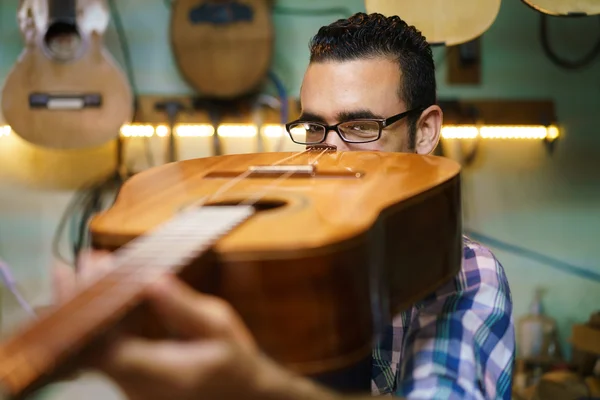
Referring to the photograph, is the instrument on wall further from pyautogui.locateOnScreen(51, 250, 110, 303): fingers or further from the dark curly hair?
the dark curly hair

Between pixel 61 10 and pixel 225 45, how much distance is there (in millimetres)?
573

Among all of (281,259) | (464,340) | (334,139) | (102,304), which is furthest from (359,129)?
(102,304)

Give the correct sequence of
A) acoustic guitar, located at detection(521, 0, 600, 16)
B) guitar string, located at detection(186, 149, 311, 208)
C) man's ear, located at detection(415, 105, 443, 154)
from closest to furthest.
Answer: guitar string, located at detection(186, 149, 311, 208) < man's ear, located at detection(415, 105, 443, 154) < acoustic guitar, located at detection(521, 0, 600, 16)

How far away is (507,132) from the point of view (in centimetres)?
242

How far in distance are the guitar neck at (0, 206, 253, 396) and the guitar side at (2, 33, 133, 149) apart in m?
1.78

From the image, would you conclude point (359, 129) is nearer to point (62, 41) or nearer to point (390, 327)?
point (390, 327)

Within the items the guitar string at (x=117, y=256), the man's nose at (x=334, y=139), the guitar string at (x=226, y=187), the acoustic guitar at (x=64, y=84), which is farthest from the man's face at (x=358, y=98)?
the acoustic guitar at (x=64, y=84)

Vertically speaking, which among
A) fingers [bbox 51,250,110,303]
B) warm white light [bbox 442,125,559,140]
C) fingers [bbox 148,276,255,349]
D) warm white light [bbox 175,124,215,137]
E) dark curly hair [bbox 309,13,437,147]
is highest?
dark curly hair [bbox 309,13,437,147]

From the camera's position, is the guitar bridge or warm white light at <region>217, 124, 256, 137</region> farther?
warm white light at <region>217, 124, 256, 137</region>

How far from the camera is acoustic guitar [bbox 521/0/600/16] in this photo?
1.84 m

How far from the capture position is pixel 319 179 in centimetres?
72

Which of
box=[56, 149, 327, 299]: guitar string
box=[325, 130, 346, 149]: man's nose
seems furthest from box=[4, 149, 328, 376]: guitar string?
box=[325, 130, 346, 149]: man's nose

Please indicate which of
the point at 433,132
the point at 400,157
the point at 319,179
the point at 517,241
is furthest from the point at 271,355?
the point at 517,241

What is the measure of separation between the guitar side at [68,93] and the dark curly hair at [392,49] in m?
1.08
